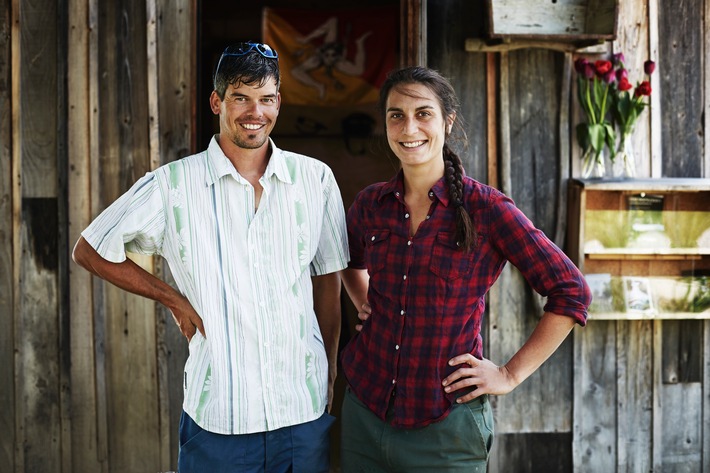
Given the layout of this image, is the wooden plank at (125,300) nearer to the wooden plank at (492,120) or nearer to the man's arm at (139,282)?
the man's arm at (139,282)

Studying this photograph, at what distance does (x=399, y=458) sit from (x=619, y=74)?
2464 mm

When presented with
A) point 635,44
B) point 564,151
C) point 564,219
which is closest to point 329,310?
point 564,219

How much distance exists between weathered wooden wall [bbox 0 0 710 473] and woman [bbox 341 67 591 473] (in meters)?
1.61

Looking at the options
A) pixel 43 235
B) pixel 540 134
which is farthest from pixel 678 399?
pixel 43 235

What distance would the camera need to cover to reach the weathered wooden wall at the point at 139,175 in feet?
12.1

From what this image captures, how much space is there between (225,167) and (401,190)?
1.85 ft

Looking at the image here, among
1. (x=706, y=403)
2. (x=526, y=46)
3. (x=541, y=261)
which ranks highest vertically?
(x=526, y=46)

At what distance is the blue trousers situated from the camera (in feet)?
7.25

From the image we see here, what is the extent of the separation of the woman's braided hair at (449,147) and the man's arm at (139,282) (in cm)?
86

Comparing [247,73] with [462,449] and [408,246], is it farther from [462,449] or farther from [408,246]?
[462,449]

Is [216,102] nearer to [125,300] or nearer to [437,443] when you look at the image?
[437,443]

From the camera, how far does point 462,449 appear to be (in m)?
2.11

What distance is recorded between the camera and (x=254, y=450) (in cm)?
→ 223

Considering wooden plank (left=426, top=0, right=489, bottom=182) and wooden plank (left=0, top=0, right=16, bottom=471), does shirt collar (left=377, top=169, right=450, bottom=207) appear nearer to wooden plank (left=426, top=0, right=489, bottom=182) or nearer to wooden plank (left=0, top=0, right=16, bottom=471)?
wooden plank (left=426, top=0, right=489, bottom=182)
